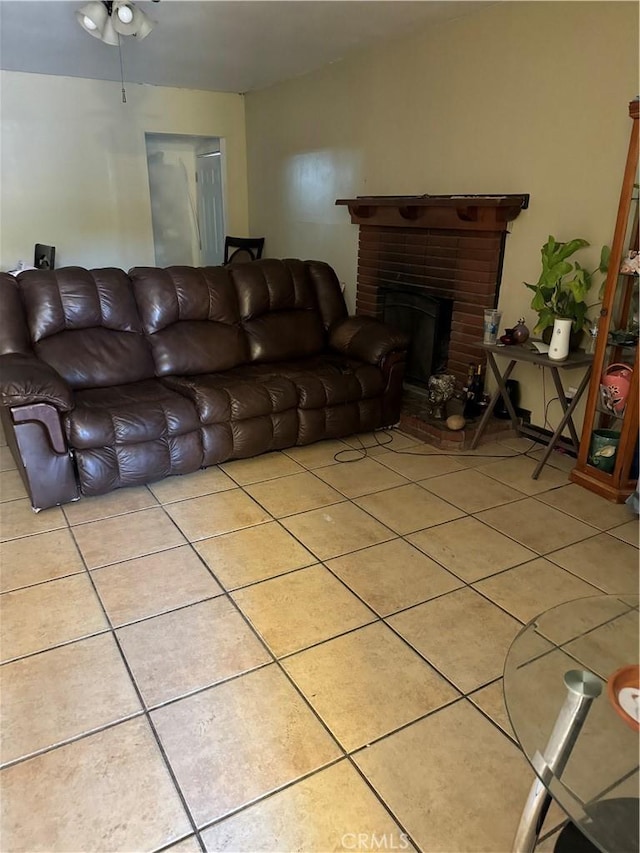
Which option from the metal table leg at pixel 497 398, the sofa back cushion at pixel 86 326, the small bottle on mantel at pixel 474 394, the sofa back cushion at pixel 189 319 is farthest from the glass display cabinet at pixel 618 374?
the sofa back cushion at pixel 86 326

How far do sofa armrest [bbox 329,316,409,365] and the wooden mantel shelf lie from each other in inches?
29.4

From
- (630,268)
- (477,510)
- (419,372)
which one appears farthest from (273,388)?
(630,268)

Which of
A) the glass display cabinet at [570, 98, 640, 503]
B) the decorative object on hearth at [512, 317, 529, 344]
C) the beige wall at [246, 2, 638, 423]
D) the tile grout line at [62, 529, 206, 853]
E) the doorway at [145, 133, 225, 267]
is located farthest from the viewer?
the doorway at [145, 133, 225, 267]

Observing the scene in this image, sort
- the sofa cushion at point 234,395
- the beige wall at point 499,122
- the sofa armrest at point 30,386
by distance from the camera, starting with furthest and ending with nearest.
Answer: the sofa cushion at point 234,395
the beige wall at point 499,122
the sofa armrest at point 30,386

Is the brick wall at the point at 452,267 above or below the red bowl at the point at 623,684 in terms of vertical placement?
above

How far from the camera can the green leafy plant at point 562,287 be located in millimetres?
2842

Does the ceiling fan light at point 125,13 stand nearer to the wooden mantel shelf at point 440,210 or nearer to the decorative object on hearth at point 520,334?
the wooden mantel shelf at point 440,210

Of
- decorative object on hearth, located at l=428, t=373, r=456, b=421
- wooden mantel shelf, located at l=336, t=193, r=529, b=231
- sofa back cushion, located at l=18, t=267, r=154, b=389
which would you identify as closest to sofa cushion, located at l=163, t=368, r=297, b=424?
sofa back cushion, located at l=18, t=267, r=154, b=389

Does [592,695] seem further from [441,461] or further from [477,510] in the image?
[441,461]

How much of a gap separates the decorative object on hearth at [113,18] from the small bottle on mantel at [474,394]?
287 centimetres

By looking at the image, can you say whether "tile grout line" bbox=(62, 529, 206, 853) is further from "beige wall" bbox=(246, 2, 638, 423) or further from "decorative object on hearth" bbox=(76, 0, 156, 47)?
"decorative object on hearth" bbox=(76, 0, 156, 47)

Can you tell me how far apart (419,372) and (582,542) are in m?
2.05

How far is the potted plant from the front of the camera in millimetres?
2844

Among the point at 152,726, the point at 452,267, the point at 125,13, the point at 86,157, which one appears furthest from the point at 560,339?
the point at 86,157
